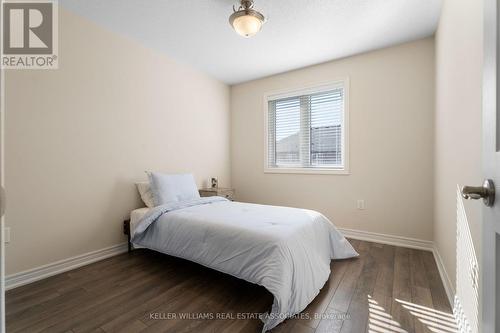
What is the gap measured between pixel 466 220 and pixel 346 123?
2045 millimetres

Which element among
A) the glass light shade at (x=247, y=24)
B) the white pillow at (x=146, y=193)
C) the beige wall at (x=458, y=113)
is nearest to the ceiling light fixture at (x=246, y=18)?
the glass light shade at (x=247, y=24)

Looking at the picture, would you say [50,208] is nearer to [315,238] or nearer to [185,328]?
[185,328]

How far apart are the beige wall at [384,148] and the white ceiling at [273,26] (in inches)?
9.9

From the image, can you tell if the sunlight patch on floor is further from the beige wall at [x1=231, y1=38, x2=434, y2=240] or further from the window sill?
the window sill

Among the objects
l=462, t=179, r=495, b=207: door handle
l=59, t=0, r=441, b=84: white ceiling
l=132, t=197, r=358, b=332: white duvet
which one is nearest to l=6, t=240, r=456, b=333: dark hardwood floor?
l=132, t=197, r=358, b=332: white duvet

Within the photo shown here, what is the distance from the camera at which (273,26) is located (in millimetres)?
2518

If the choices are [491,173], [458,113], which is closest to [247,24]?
[458,113]

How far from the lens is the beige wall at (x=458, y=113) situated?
1.21 metres

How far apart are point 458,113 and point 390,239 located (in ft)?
6.13

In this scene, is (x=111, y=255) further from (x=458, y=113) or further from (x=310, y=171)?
(x=458, y=113)

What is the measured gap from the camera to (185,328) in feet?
4.85

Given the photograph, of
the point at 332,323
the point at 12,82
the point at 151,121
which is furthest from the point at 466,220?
the point at 12,82

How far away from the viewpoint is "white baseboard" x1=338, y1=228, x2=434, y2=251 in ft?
8.99

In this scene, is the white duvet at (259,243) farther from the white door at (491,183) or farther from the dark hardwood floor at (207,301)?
the white door at (491,183)
